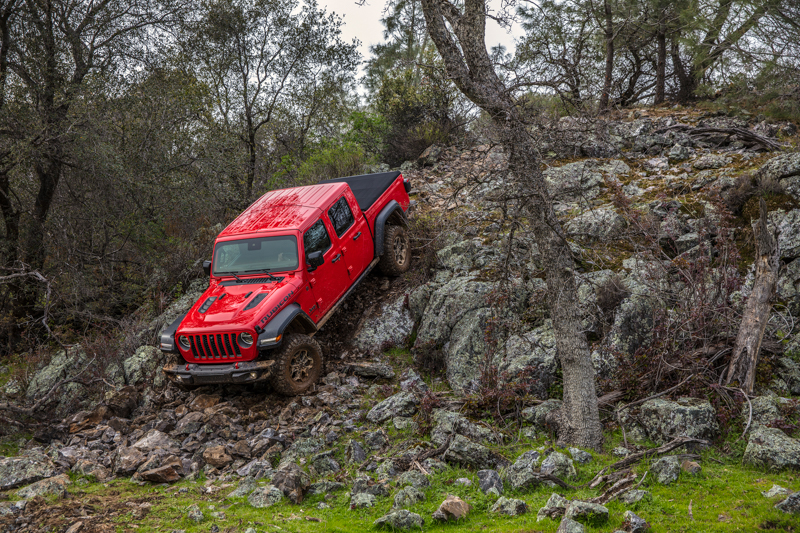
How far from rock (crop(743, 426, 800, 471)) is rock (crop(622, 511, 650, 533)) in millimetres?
1543

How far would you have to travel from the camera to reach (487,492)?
4.64 meters

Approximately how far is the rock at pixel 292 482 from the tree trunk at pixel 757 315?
4.82 meters

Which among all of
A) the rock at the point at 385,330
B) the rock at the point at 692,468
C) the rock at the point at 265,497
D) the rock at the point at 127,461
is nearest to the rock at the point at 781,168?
the rock at the point at 692,468

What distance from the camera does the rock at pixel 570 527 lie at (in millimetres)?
3707

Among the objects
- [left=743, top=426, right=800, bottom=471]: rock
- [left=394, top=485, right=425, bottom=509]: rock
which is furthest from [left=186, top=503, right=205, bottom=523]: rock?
[left=743, top=426, right=800, bottom=471]: rock

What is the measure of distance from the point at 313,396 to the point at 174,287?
5.69m

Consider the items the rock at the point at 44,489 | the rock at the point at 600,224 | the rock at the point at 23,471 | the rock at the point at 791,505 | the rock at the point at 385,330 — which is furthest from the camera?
the rock at the point at 385,330

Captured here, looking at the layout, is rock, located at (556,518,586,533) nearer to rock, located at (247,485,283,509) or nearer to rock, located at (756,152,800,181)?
rock, located at (247,485,283,509)

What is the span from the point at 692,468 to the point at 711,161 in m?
7.52

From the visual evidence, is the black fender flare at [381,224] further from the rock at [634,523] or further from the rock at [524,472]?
the rock at [634,523]

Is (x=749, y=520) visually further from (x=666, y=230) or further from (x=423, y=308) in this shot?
(x=423, y=308)

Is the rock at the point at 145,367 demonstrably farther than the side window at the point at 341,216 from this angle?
No

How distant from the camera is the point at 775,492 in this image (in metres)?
3.98

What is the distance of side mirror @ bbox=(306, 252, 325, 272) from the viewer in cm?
758
